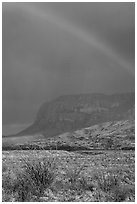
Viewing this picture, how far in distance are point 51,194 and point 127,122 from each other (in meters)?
164

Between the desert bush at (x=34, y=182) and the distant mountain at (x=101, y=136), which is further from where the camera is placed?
the distant mountain at (x=101, y=136)

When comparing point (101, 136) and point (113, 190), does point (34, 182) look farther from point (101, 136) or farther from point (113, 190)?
point (101, 136)

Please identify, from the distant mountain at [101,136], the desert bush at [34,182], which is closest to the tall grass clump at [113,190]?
the desert bush at [34,182]

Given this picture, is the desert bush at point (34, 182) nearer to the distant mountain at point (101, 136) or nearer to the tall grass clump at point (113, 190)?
the tall grass clump at point (113, 190)

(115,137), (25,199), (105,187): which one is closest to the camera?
(25,199)

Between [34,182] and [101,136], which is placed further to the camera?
[101,136]

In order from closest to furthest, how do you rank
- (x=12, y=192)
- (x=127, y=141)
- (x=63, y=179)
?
(x=12, y=192) → (x=63, y=179) → (x=127, y=141)

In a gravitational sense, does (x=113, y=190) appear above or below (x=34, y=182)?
below

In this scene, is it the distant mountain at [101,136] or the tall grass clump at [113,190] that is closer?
the tall grass clump at [113,190]

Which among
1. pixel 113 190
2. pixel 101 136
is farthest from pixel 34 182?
pixel 101 136

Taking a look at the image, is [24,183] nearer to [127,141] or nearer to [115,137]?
[127,141]

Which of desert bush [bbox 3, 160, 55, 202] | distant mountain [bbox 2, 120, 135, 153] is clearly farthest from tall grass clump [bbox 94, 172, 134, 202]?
distant mountain [bbox 2, 120, 135, 153]

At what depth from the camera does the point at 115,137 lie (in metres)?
158

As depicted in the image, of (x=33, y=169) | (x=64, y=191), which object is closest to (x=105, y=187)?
(x=64, y=191)
